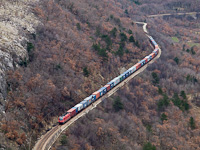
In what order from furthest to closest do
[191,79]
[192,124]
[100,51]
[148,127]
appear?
[191,79], [100,51], [192,124], [148,127]

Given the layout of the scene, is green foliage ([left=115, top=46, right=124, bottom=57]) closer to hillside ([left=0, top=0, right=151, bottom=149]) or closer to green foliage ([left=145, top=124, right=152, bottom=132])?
hillside ([left=0, top=0, right=151, bottom=149])

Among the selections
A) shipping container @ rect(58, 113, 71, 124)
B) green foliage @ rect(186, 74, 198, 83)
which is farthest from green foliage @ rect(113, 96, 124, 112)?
green foliage @ rect(186, 74, 198, 83)

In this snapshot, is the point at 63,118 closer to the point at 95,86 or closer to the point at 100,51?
the point at 95,86

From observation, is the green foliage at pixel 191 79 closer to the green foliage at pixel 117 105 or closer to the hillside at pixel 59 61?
the hillside at pixel 59 61

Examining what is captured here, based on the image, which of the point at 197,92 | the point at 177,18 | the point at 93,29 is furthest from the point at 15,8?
the point at 177,18

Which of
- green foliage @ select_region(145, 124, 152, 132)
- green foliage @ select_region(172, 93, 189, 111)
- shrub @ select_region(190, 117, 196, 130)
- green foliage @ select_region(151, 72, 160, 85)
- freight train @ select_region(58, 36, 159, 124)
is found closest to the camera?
freight train @ select_region(58, 36, 159, 124)

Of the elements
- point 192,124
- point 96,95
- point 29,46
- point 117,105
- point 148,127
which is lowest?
point 192,124

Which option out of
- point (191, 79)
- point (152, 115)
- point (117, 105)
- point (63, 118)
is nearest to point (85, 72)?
point (117, 105)
